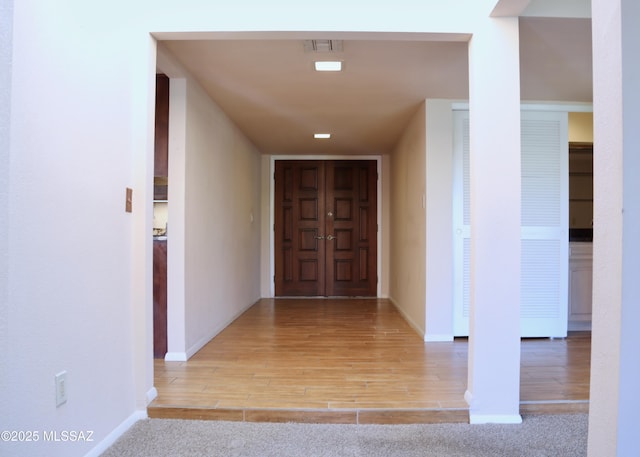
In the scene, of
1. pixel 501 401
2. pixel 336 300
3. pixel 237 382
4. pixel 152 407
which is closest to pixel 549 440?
pixel 501 401

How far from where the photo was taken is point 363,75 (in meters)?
2.92

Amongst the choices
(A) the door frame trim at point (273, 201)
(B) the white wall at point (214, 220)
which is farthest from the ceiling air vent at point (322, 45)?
(A) the door frame trim at point (273, 201)

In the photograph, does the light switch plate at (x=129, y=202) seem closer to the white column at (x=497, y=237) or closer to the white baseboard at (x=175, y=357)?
the white baseboard at (x=175, y=357)

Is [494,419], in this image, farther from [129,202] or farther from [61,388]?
[129,202]

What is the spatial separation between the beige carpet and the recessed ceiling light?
7.63 feet

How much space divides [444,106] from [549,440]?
8.93 feet

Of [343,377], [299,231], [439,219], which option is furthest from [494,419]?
[299,231]

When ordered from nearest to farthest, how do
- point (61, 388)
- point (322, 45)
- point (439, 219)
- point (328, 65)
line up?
1. point (61, 388)
2. point (322, 45)
3. point (328, 65)
4. point (439, 219)

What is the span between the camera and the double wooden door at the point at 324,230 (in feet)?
20.4

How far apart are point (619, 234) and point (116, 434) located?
2.24m

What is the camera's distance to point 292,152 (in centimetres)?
600

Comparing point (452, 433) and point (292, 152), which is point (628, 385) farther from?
point (292, 152)

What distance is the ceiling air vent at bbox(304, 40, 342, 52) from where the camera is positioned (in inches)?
93.7

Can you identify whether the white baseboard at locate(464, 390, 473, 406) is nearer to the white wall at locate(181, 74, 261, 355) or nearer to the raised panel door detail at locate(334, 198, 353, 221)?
the white wall at locate(181, 74, 261, 355)
